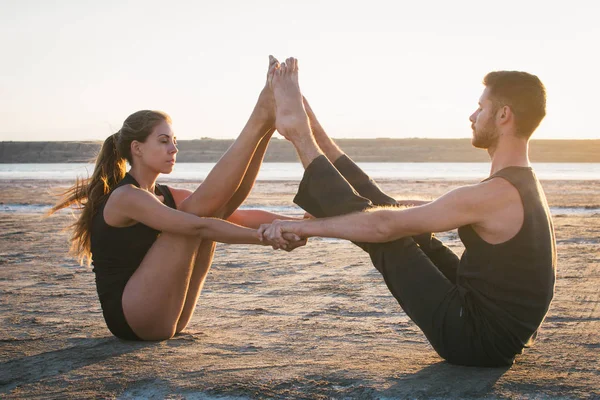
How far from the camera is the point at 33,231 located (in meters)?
10.3

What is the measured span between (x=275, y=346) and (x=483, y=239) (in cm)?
145

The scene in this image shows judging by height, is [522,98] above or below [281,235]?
above

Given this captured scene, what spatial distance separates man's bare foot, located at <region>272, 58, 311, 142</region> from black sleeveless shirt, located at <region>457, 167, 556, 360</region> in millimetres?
1255

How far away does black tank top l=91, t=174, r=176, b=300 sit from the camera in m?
3.86

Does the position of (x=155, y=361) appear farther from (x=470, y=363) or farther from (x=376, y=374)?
(x=470, y=363)

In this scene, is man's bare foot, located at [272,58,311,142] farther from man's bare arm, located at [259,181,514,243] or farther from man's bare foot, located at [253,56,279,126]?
man's bare arm, located at [259,181,514,243]

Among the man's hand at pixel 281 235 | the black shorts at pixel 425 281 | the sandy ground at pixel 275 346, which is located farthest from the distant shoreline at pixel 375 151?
the black shorts at pixel 425 281

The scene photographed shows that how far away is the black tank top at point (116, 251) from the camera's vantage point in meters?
3.86

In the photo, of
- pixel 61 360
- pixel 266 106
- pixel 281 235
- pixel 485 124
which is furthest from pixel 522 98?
pixel 61 360

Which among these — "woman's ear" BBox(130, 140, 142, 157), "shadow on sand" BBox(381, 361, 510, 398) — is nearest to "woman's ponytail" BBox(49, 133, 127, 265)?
"woman's ear" BBox(130, 140, 142, 157)

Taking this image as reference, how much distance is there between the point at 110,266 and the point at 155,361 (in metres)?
0.62

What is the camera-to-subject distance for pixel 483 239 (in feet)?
10.4

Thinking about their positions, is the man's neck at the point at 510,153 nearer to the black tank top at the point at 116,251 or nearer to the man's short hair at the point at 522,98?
the man's short hair at the point at 522,98

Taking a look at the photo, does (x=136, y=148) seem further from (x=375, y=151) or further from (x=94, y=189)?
(x=375, y=151)
